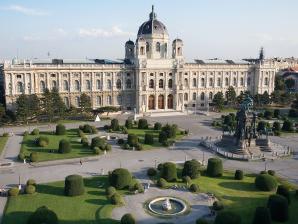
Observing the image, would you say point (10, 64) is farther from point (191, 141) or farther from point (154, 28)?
point (191, 141)

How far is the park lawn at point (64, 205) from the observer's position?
31.9 meters

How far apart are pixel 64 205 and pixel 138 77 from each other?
5786 centimetres

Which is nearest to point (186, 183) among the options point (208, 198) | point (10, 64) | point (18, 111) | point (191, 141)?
point (208, 198)

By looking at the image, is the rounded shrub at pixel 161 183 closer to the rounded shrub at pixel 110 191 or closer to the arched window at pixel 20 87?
the rounded shrub at pixel 110 191

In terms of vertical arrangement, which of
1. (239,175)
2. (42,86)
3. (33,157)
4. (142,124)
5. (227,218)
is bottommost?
(239,175)

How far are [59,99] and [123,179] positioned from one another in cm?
4398

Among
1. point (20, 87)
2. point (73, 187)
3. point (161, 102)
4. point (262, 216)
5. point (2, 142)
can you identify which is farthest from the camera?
point (161, 102)

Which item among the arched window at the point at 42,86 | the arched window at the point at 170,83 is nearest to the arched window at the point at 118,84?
the arched window at the point at 170,83

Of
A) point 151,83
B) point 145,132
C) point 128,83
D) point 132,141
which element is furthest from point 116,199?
point 128,83

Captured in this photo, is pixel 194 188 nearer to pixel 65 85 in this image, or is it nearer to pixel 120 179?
pixel 120 179

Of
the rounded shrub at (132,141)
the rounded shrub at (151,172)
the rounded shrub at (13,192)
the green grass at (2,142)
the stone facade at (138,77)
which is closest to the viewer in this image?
the rounded shrub at (13,192)

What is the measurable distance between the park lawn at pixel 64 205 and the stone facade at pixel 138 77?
1879 inches

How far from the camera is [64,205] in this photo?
34.8 metres

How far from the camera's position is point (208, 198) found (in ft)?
121
